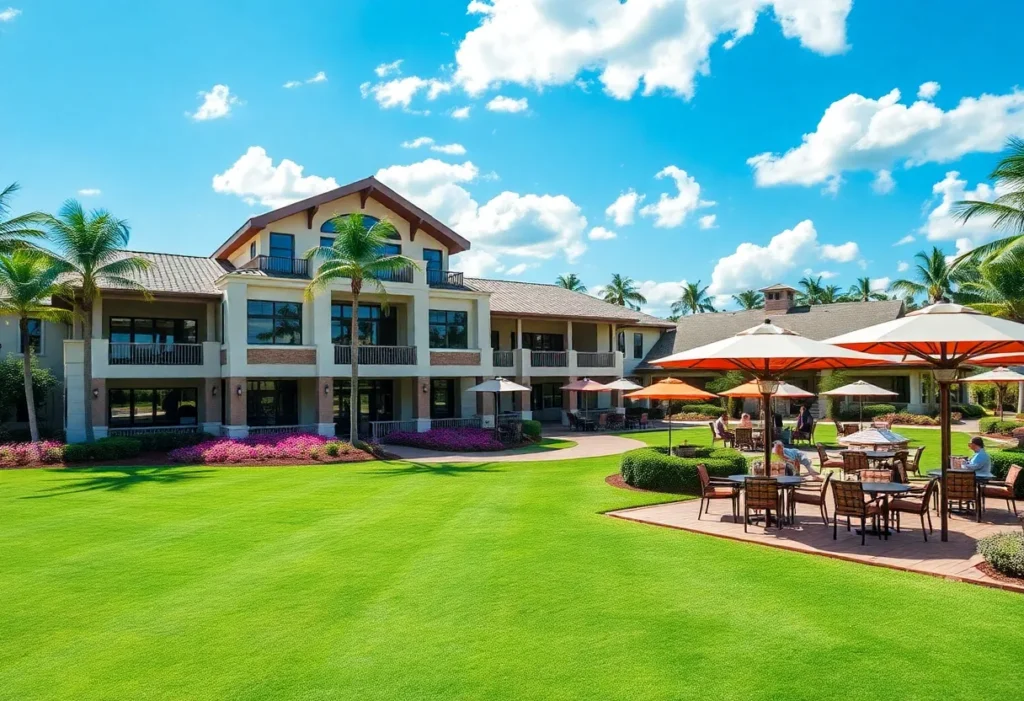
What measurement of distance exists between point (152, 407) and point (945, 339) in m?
28.5

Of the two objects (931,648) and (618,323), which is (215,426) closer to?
(618,323)

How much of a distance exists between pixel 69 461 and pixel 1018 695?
953 inches

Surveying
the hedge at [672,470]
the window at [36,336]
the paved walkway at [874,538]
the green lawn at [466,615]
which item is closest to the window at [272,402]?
the window at [36,336]

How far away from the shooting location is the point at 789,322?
148ft

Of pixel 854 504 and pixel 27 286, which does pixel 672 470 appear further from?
pixel 27 286

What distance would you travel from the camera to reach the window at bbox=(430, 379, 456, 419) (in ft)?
108

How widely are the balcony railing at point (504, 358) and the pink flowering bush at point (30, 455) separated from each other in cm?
1847

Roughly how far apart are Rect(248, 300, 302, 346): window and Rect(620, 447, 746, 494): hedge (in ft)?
55.2

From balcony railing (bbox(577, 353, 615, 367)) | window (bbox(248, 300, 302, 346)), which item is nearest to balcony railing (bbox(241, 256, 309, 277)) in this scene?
window (bbox(248, 300, 302, 346))

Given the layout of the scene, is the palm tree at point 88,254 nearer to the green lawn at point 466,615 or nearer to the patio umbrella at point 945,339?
the green lawn at point 466,615

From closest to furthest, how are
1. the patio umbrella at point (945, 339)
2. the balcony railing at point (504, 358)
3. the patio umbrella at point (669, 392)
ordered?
the patio umbrella at point (945, 339), the patio umbrella at point (669, 392), the balcony railing at point (504, 358)

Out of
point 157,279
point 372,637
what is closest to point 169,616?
point 372,637

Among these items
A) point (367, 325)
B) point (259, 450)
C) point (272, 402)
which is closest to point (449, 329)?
point (367, 325)

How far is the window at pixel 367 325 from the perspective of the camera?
30250mm
